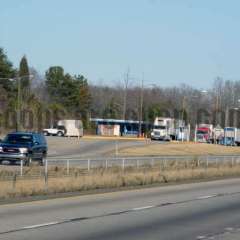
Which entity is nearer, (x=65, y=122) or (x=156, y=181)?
(x=156, y=181)

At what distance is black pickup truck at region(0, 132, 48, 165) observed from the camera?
39625 millimetres

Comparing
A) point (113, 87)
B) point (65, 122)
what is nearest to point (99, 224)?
point (65, 122)

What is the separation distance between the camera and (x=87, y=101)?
150625 mm

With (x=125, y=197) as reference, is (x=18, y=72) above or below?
above

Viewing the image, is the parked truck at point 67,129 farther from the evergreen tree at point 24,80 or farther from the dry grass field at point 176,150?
the dry grass field at point 176,150

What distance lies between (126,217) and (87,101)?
133261 millimetres

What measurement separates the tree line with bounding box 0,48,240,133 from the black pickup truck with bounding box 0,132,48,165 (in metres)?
45.2

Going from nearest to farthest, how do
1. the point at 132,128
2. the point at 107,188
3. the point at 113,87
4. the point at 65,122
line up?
the point at 107,188
the point at 65,122
the point at 132,128
the point at 113,87

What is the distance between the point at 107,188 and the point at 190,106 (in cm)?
13452

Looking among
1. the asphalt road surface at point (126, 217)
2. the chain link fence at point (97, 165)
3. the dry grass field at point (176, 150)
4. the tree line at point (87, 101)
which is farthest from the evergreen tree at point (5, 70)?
the asphalt road surface at point (126, 217)

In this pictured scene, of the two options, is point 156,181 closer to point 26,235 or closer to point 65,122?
point 26,235

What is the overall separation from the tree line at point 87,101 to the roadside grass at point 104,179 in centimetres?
5057

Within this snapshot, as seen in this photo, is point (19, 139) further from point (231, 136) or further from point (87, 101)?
point (87, 101)

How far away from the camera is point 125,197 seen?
24.2m
